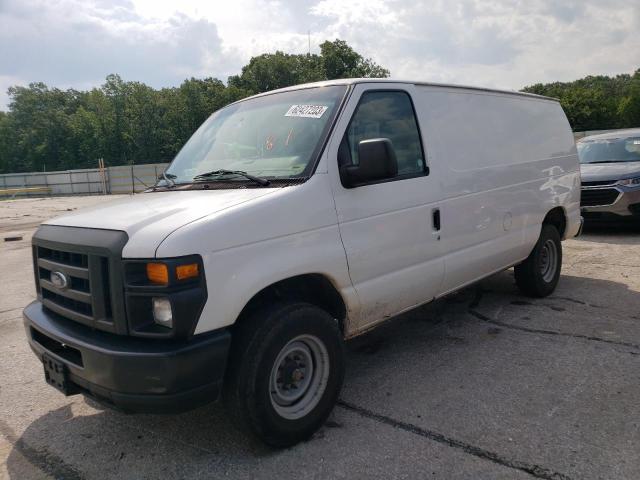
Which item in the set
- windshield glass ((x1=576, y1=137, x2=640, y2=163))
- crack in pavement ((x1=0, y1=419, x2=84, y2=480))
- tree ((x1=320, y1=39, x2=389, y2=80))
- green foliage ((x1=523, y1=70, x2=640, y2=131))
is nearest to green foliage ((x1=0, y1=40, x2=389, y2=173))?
tree ((x1=320, y1=39, x2=389, y2=80))

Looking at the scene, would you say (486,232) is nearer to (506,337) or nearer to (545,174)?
(506,337)

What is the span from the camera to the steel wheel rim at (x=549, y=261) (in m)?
5.75

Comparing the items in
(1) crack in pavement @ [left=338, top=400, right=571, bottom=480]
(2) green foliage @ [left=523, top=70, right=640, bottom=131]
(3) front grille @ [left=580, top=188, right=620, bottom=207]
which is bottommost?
(1) crack in pavement @ [left=338, top=400, right=571, bottom=480]

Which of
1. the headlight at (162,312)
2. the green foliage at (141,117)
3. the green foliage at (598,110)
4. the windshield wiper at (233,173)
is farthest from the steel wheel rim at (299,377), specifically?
the green foliage at (598,110)

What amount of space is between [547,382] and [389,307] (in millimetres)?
1283

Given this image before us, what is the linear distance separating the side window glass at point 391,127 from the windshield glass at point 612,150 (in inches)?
311

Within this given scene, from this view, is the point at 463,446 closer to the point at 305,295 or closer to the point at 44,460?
the point at 305,295

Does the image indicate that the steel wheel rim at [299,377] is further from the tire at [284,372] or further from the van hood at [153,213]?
the van hood at [153,213]

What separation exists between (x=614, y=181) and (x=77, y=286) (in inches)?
359

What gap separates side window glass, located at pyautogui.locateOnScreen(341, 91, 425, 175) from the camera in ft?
11.3

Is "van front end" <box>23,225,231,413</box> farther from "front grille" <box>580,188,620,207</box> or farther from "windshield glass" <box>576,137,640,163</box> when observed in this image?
"windshield glass" <box>576,137,640,163</box>

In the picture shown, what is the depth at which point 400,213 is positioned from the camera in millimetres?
3586

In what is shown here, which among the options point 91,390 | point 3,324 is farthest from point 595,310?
point 3,324

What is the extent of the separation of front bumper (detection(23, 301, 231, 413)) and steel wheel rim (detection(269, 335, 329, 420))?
0.47m
